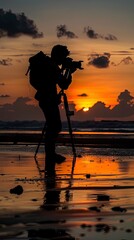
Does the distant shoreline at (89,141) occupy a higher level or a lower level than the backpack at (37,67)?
lower

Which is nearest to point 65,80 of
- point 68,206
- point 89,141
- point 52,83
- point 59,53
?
point 52,83

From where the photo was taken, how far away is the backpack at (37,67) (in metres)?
14.9

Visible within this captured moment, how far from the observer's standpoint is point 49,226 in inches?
→ 229

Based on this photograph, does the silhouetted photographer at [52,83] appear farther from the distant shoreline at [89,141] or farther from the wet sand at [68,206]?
the distant shoreline at [89,141]

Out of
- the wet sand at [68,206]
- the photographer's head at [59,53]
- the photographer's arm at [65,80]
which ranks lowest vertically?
the wet sand at [68,206]

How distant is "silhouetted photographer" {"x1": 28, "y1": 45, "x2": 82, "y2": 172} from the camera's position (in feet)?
50.2

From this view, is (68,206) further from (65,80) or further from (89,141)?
(89,141)

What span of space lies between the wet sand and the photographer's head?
437cm

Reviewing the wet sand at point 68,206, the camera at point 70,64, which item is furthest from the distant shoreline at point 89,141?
the wet sand at point 68,206

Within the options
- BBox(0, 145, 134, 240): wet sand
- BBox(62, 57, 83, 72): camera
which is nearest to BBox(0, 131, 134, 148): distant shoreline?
BBox(62, 57, 83, 72): camera

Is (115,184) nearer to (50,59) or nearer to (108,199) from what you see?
(108,199)

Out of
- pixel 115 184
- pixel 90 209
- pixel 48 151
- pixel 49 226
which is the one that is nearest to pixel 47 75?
pixel 48 151

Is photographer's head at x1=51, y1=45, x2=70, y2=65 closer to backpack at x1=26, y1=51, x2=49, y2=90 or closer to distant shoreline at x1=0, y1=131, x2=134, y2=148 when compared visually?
backpack at x1=26, y1=51, x2=49, y2=90

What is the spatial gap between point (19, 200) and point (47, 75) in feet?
26.3
